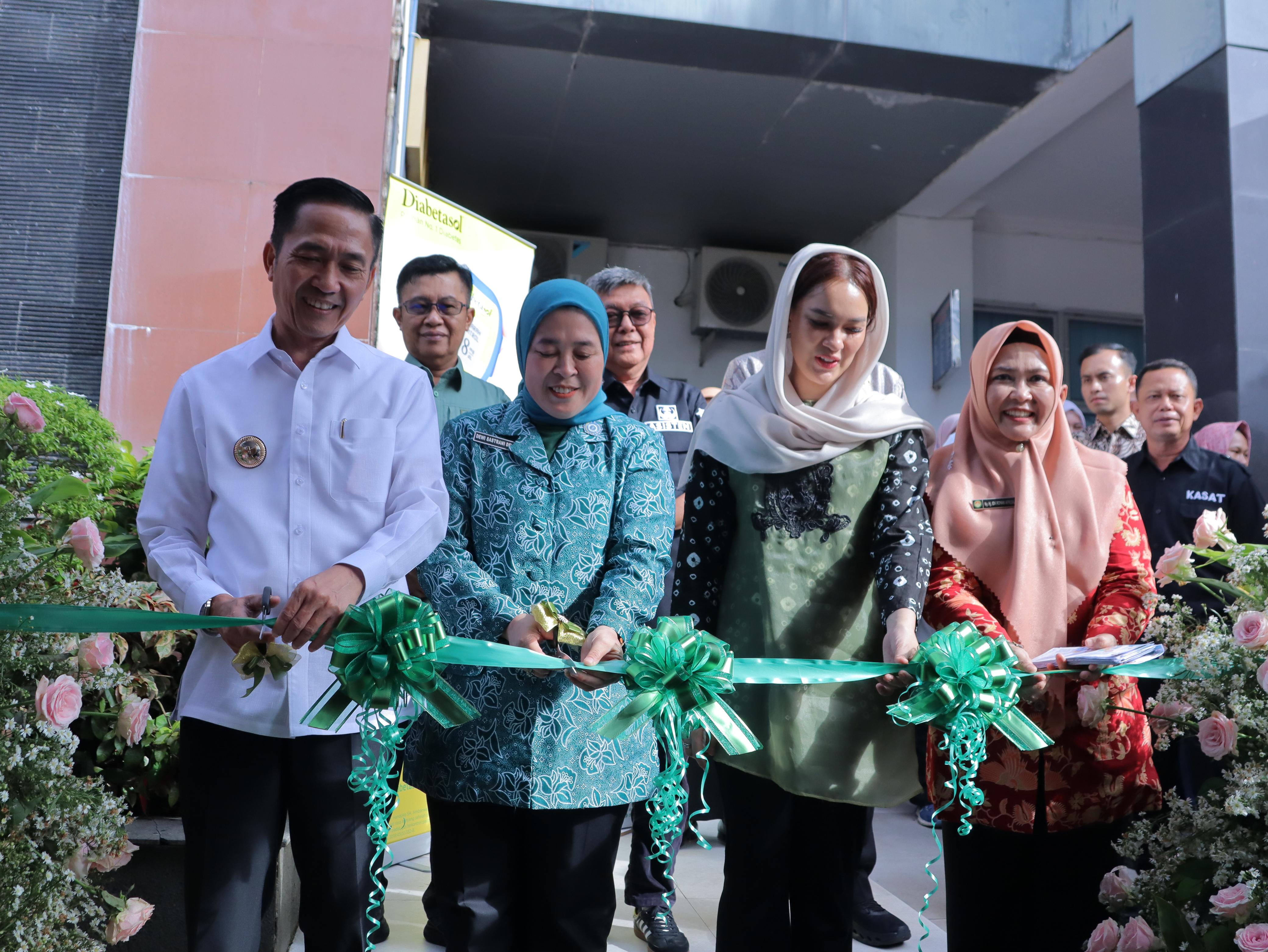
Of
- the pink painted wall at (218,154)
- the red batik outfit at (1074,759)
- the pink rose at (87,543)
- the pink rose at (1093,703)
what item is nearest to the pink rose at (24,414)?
the pink rose at (87,543)

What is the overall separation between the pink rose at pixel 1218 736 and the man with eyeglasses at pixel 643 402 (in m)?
1.43

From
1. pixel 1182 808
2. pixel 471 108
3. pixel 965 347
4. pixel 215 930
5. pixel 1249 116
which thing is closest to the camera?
pixel 215 930

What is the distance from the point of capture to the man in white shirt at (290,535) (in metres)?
1.66

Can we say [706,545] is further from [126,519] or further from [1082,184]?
[1082,184]

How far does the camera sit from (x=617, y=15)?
222 inches

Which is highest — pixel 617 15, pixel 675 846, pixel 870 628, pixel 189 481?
pixel 617 15

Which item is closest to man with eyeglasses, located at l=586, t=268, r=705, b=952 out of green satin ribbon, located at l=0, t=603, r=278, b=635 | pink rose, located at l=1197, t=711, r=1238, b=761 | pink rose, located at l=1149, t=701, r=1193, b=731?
pink rose, located at l=1149, t=701, r=1193, b=731

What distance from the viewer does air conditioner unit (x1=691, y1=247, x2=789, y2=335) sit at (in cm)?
831

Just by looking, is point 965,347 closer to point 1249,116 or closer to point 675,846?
point 1249,116

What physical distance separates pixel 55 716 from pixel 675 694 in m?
1.07

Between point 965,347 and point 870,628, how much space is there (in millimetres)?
6863

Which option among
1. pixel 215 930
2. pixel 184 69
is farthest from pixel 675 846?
pixel 184 69

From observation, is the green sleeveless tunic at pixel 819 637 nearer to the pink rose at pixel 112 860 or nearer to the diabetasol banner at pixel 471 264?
the pink rose at pixel 112 860

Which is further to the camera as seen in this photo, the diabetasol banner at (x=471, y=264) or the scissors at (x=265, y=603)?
the diabetasol banner at (x=471, y=264)
